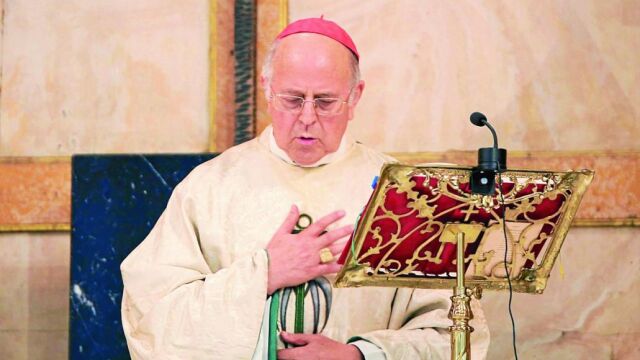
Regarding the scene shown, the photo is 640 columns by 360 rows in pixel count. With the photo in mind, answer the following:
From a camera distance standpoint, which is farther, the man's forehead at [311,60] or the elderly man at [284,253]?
the man's forehead at [311,60]

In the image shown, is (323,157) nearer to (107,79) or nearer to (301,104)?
(301,104)

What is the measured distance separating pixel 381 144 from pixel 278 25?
0.79 m

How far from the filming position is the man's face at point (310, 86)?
13.0ft

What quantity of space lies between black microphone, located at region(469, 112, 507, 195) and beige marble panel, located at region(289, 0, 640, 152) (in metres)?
2.25

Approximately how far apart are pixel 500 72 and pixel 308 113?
5.83 ft

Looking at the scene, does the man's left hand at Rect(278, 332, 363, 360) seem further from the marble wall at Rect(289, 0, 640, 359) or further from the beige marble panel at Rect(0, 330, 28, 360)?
the beige marble panel at Rect(0, 330, 28, 360)

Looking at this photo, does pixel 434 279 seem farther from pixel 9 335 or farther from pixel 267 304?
pixel 9 335

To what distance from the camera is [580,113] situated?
5391 millimetres

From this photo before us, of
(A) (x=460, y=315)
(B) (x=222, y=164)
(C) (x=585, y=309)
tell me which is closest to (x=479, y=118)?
(A) (x=460, y=315)

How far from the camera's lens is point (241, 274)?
3.75m

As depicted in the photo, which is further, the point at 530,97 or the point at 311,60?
the point at 530,97

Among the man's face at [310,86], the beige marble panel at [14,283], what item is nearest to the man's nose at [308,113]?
the man's face at [310,86]

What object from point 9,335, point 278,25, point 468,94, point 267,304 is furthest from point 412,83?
point 9,335

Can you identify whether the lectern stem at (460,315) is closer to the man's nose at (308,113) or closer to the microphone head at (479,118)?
the microphone head at (479,118)
